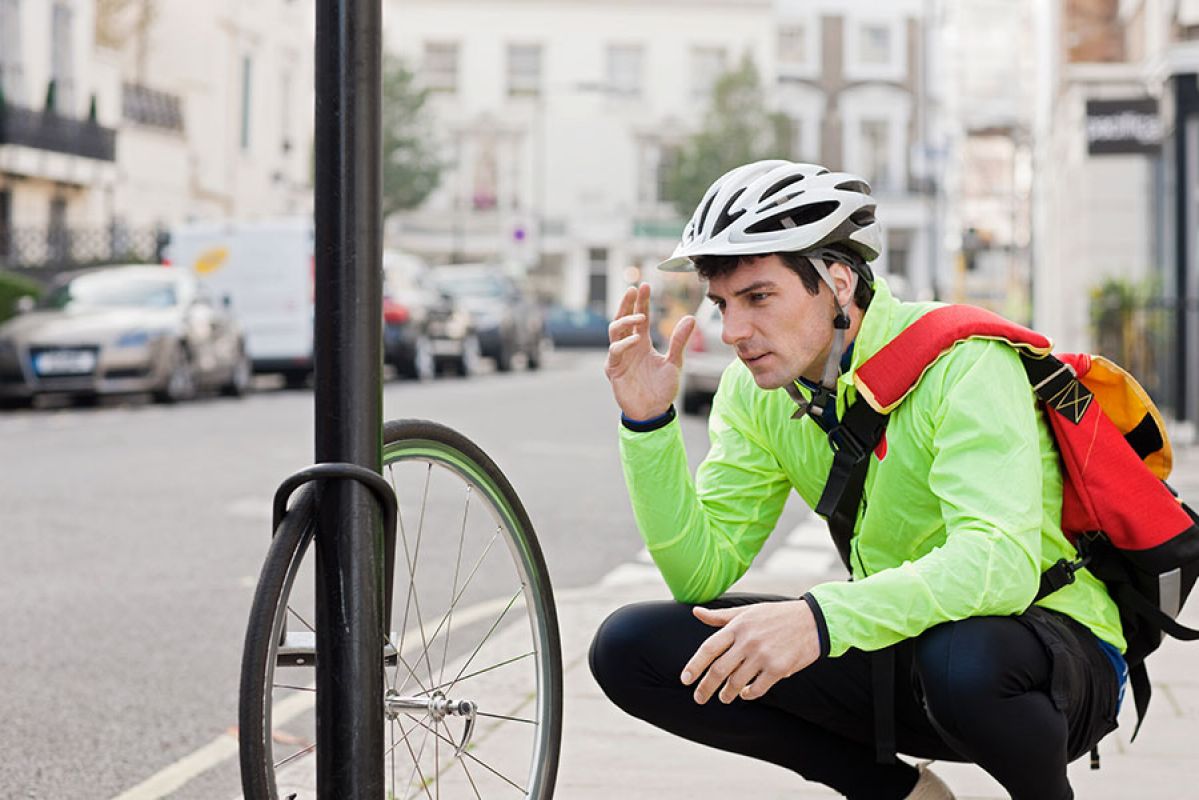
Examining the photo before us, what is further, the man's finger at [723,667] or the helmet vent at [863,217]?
the helmet vent at [863,217]

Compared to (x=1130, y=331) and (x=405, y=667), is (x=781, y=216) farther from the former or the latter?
(x=1130, y=331)


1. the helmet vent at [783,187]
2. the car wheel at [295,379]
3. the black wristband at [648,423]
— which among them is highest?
the helmet vent at [783,187]

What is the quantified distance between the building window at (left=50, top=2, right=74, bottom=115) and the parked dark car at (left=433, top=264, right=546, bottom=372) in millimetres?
7237

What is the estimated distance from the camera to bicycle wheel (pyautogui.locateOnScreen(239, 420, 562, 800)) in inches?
110

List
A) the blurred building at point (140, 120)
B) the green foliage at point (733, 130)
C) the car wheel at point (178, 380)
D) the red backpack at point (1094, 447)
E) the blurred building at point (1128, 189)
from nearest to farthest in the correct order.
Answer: the red backpack at point (1094, 447)
the blurred building at point (1128, 189)
the car wheel at point (178, 380)
the blurred building at point (140, 120)
the green foliage at point (733, 130)

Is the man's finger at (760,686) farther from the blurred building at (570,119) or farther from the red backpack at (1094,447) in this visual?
the blurred building at (570,119)

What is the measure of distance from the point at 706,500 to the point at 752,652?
32.6 inches

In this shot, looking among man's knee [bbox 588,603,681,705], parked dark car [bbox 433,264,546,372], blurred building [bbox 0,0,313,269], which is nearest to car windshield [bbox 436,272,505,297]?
parked dark car [bbox 433,264,546,372]

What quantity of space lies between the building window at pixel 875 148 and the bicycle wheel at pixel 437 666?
68033mm

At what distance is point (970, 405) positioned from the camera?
10.1ft

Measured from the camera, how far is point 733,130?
6097 cm

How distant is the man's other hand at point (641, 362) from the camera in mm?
3307

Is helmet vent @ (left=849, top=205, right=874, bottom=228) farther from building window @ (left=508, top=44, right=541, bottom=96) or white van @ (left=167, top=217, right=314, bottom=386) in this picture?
building window @ (left=508, top=44, right=541, bottom=96)

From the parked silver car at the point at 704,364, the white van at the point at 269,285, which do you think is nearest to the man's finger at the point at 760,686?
the parked silver car at the point at 704,364
